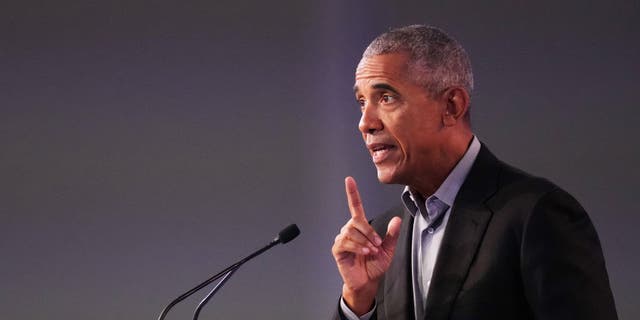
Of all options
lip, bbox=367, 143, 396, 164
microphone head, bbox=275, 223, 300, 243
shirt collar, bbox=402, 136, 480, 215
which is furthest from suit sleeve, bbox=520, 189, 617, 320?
microphone head, bbox=275, 223, 300, 243

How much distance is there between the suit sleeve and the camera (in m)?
1.58

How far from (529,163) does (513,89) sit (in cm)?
29

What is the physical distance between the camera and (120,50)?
3.19 meters

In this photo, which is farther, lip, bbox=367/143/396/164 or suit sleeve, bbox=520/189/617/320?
lip, bbox=367/143/396/164

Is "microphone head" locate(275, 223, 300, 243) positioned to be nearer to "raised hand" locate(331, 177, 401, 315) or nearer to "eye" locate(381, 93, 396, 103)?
"raised hand" locate(331, 177, 401, 315)

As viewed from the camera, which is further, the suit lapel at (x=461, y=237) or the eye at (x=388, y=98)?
the eye at (x=388, y=98)

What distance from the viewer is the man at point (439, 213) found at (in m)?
1.68

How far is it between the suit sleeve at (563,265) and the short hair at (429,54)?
387mm

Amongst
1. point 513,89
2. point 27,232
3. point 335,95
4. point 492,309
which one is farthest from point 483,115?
point 27,232

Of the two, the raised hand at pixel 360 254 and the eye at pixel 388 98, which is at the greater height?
the eye at pixel 388 98

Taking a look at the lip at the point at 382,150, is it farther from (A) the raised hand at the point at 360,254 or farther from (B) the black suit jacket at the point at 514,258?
(B) the black suit jacket at the point at 514,258

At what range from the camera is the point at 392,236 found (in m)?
1.86

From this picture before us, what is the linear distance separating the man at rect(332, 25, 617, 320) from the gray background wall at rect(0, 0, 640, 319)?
3.64 feet

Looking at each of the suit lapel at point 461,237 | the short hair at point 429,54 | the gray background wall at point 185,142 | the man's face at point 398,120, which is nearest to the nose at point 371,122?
the man's face at point 398,120
